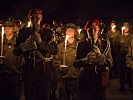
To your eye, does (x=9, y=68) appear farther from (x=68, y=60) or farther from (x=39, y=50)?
(x=39, y=50)

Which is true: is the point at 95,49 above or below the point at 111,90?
above

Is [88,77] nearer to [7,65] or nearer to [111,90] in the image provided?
[7,65]

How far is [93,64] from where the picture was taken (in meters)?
9.51

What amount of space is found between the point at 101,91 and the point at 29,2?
21.9m

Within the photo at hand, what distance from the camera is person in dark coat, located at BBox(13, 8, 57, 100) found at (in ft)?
28.8

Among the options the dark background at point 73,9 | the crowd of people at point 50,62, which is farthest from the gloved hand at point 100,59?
the dark background at point 73,9

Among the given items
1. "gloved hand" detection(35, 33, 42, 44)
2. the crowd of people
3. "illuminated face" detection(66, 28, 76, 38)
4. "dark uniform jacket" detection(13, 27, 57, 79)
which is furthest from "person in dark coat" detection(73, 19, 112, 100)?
"illuminated face" detection(66, 28, 76, 38)

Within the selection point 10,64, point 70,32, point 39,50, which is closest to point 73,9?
point 70,32

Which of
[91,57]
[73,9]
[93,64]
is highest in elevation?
[73,9]

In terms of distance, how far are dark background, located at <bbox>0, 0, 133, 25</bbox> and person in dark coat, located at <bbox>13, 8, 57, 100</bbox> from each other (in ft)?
66.6

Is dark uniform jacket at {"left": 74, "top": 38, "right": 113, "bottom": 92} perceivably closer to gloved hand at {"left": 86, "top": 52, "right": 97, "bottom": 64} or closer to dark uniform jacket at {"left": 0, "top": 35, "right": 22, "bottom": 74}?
gloved hand at {"left": 86, "top": 52, "right": 97, "bottom": 64}

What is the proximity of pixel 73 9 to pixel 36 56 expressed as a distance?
23.1 meters

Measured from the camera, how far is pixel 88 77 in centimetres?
963

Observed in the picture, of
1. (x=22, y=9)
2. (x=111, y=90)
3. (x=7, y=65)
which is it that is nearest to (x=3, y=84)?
(x=7, y=65)
